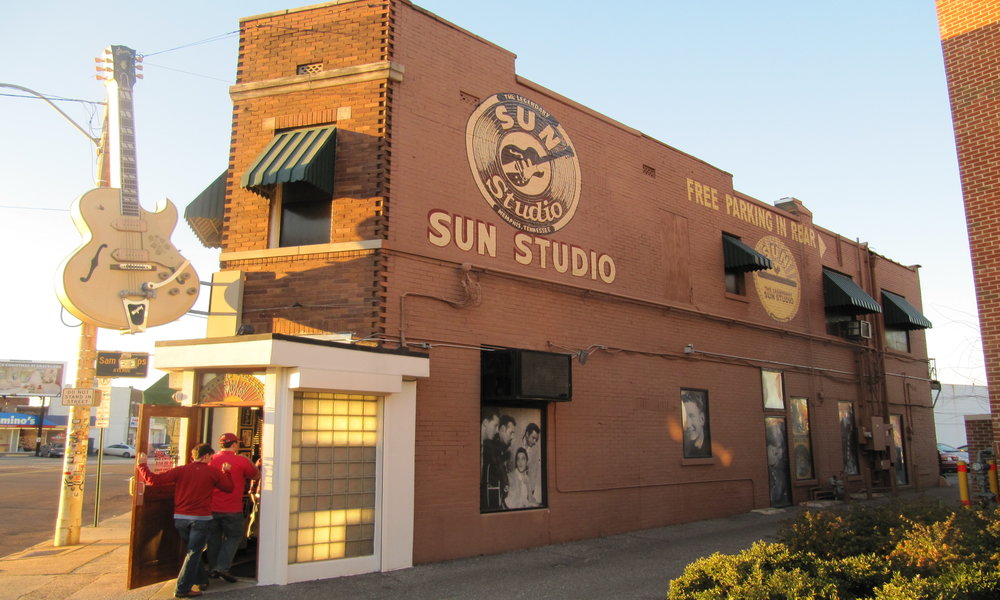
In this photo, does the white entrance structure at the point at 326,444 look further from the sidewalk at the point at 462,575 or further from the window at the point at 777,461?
the window at the point at 777,461

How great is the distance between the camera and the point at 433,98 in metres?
11.9

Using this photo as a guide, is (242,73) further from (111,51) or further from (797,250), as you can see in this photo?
(797,250)

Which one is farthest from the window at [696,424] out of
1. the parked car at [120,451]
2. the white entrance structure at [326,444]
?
the parked car at [120,451]

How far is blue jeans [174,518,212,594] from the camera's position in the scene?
8.16 metres

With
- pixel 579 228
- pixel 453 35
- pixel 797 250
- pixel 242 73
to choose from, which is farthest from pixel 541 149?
pixel 797 250

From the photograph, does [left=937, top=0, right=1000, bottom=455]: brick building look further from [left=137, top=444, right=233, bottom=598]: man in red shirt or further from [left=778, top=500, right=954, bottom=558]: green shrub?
[left=137, top=444, right=233, bottom=598]: man in red shirt

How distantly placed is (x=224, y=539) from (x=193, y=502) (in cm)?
79

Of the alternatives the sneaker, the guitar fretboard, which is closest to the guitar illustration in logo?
the guitar fretboard

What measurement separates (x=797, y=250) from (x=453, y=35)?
12.1 metres

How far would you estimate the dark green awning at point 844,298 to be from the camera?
19.9m

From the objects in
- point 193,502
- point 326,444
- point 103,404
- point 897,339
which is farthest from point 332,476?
point 897,339

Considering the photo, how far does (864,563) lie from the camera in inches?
250

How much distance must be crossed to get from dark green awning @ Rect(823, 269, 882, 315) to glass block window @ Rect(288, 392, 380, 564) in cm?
1475

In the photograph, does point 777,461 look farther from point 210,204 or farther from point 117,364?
point 117,364
